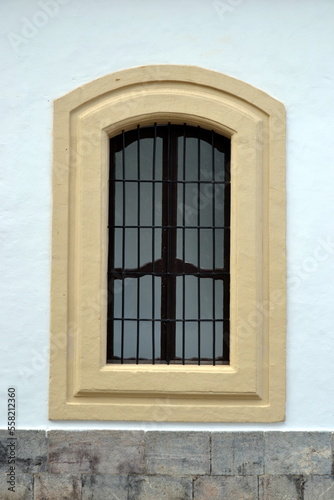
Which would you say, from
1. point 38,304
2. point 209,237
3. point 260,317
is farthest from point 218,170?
point 38,304

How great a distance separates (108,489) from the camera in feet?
19.7

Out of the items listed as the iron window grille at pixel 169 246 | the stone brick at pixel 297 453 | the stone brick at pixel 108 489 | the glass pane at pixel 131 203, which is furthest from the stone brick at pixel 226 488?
the glass pane at pixel 131 203

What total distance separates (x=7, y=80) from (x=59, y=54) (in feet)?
1.52

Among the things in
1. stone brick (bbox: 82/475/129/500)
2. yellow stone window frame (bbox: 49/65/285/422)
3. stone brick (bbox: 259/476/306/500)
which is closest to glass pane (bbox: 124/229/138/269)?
yellow stone window frame (bbox: 49/65/285/422)

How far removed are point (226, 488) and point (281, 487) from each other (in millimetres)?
427

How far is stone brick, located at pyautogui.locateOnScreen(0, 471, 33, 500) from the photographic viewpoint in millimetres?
6055

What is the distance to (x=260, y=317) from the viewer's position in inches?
240

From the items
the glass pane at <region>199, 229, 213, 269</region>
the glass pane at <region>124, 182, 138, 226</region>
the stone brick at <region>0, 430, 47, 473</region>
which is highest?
the glass pane at <region>124, 182, 138, 226</region>

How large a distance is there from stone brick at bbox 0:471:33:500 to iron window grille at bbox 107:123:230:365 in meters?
1.14

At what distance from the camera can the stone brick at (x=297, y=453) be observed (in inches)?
237

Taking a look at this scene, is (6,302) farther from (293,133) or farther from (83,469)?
(293,133)

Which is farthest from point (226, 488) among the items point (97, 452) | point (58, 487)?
point (58, 487)

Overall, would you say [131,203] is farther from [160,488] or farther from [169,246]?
[160,488]

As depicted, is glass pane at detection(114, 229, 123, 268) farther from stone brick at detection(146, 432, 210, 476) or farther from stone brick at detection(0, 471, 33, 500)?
stone brick at detection(0, 471, 33, 500)
